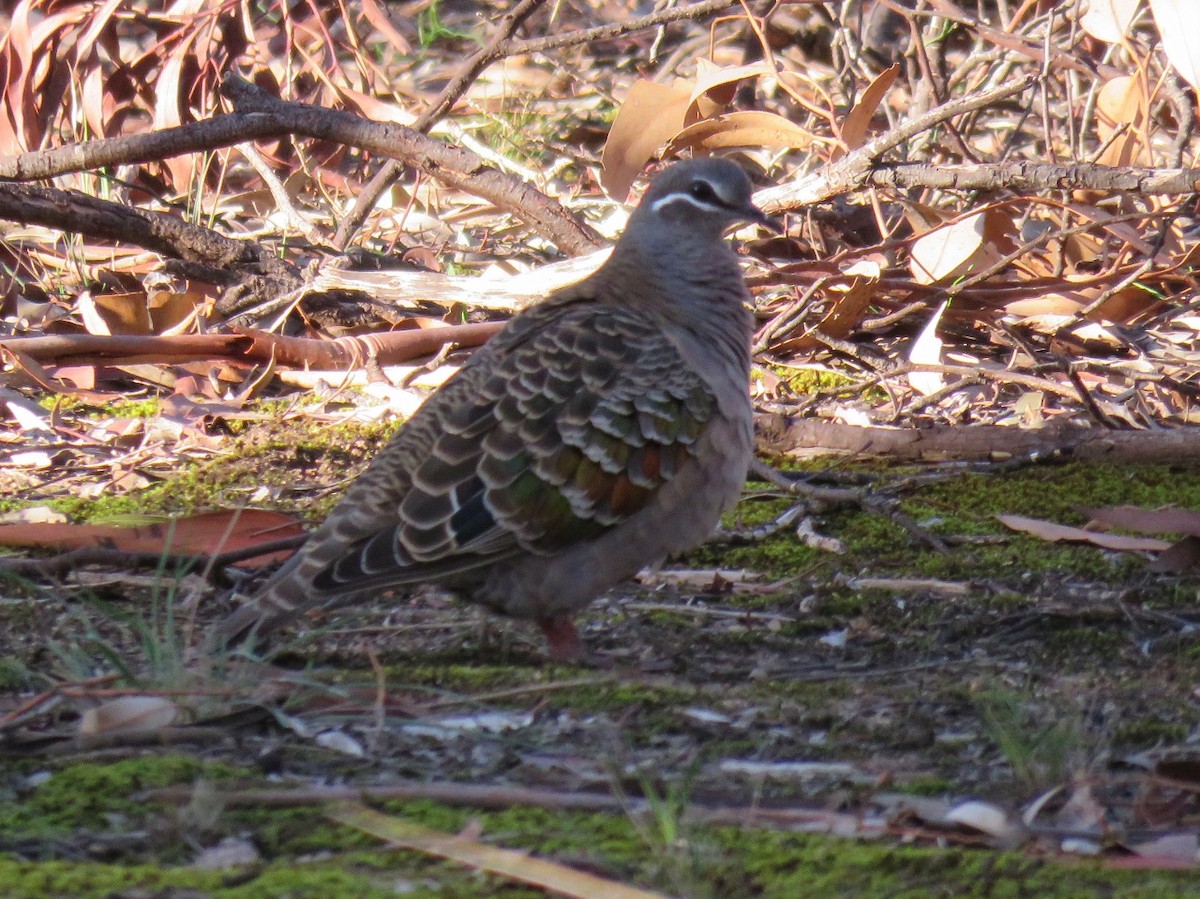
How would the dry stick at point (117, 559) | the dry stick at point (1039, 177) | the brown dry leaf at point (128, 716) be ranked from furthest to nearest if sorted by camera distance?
the dry stick at point (1039, 177) < the dry stick at point (117, 559) < the brown dry leaf at point (128, 716)

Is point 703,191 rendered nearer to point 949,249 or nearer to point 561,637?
point 561,637

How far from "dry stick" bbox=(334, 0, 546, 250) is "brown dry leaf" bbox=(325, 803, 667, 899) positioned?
154 inches

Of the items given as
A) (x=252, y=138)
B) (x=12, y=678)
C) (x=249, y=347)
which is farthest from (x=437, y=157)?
(x=12, y=678)

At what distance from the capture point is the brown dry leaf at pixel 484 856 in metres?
1.90

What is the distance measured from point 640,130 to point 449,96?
0.74 m

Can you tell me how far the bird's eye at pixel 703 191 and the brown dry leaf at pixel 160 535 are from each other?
137cm

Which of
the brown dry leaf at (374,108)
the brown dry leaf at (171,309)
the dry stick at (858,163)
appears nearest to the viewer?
the dry stick at (858,163)

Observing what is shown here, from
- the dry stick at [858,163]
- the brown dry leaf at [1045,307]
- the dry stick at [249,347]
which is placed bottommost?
the brown dry leaf at [1045,307]

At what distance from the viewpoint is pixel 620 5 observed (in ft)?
33.0

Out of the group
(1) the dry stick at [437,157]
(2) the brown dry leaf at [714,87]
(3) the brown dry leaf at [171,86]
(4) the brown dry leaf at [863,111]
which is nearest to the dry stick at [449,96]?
(1) the dry stick at [437,157]

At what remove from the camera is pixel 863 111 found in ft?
18.5

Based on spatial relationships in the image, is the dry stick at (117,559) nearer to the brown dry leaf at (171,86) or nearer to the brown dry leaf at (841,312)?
the brown dry leaf at (841,312)

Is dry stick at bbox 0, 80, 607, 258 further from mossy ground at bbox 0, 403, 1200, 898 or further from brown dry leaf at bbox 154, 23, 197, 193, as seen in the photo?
mossy ground at bbox 0, 403, 1200, 898

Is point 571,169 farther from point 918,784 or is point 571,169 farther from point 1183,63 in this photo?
point 918,784
